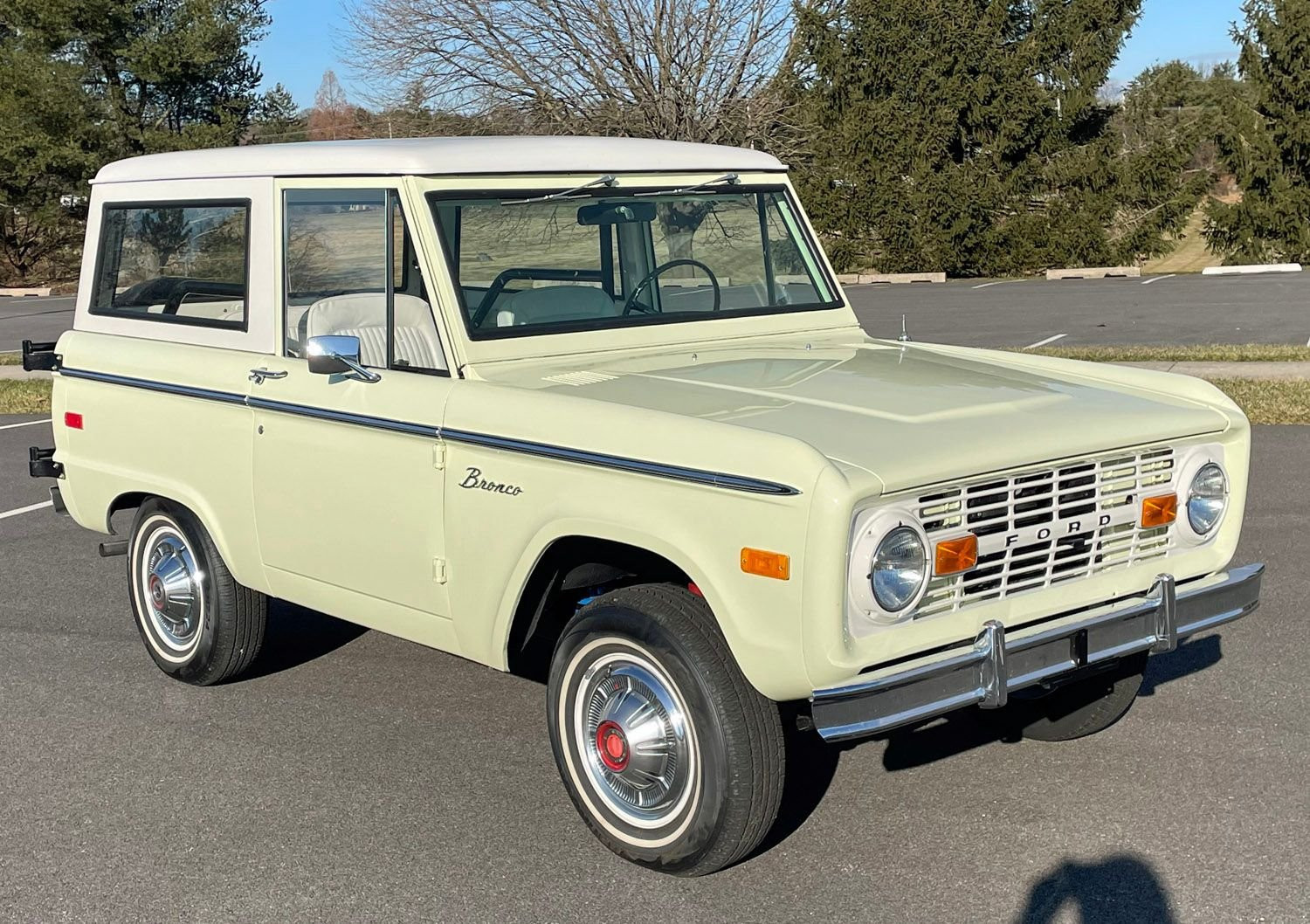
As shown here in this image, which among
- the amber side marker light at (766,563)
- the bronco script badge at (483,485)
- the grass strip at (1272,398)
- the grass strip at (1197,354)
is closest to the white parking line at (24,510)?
the bronco script badge at (483,485)

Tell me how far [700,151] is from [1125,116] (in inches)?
1139

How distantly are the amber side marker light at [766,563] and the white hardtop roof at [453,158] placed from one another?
1.93m

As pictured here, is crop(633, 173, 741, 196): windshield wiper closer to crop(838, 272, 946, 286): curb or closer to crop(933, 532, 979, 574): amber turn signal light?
crop(933, 532, 979, 574): amber turn signal light

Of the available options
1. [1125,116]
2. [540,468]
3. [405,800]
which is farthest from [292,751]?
[1125,116]

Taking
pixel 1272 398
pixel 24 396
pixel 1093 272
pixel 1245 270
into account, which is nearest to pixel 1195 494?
pixel 1272 398

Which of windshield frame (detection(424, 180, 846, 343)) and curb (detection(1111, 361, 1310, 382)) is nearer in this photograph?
windshield frame (detection(424, 180, 846, 343))

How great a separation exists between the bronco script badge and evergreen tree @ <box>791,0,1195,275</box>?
26.6 metres

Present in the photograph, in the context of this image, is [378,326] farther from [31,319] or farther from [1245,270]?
[1245,270]

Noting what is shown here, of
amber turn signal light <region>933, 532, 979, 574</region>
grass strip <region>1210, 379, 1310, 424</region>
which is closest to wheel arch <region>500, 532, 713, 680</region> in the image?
amber turn signal light <region>933, 532, 979, 574</region>

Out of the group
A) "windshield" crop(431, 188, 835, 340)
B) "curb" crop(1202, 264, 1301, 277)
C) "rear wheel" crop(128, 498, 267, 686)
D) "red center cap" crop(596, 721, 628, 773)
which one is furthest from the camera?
"curb" crop(1202, 264, 1301, 277)

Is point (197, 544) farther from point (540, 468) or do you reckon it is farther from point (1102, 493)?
point (1102, 493)

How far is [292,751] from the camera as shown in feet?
16.7

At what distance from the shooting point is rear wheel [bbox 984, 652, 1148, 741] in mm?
4848

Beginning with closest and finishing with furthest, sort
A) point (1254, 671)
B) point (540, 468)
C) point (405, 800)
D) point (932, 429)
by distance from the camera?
1. point (932, 429)
2. point (540, 468)
3. point (405, 800)
4. point (1254, 671)
